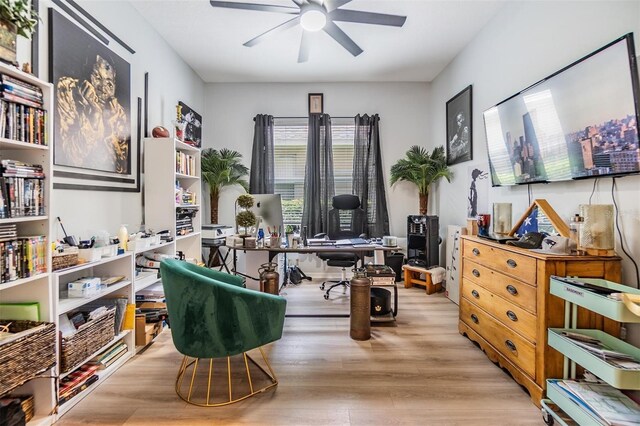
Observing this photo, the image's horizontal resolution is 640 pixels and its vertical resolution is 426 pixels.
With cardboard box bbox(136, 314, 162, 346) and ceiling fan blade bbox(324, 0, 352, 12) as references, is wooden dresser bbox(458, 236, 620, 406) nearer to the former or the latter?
ceiling fan blade bbox(324, 0, 352, 12)

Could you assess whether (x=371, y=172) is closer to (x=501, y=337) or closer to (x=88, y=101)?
(x=501, y=337)

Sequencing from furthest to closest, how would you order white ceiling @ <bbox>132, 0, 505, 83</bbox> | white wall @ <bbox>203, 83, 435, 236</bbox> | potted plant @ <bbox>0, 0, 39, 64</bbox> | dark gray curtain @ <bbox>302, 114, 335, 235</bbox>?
white wall @ <bbox>203, 83, 435, 236</bbox>, dark gray curtain @ <bbox>302, 114, 335, 235</bbox>, white ceiling @ <bbox>132, 0, 505, 83</bbox>, potted plant @ <bbox>0, 0, 39, 64</bbox>

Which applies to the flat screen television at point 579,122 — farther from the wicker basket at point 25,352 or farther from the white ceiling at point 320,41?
the wicker basket at point 25,352

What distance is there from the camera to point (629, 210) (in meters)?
1.80

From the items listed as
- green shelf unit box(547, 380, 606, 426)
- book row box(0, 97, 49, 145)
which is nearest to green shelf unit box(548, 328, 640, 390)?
green shelf unit box(547, 380, 606, 426)

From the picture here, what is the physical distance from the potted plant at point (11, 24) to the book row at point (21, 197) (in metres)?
0.61

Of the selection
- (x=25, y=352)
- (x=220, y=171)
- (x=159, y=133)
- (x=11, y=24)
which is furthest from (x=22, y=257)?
(x=220, y=171)

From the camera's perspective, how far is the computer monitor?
10.6 feet

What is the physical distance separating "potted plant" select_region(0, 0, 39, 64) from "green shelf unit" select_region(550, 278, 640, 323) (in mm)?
3141

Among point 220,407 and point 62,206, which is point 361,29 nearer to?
point 62,206

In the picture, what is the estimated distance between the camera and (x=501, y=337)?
2.22 meters

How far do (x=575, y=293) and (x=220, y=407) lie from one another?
2.11 m

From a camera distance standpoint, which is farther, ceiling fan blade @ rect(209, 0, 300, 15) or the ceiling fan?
the ceiling fan

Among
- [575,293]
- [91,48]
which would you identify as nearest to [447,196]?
[575,293]
